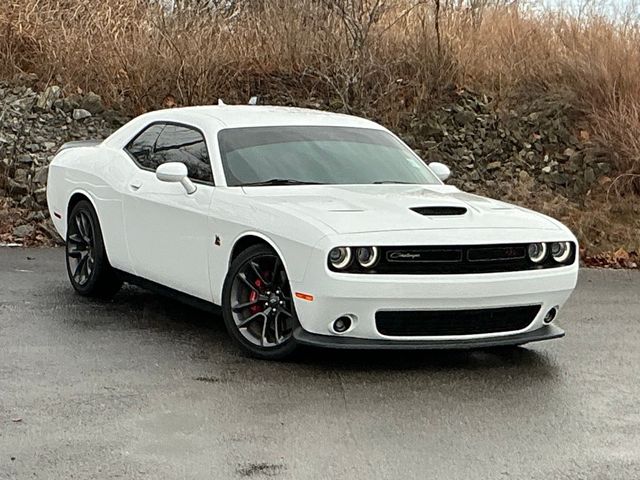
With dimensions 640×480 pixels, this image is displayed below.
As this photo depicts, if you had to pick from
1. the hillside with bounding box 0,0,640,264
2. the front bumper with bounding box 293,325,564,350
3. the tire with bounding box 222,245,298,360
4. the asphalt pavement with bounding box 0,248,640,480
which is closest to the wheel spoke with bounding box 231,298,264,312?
the tire with bounding box 222,245,298,360

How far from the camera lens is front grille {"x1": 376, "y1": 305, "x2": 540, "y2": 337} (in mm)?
6020

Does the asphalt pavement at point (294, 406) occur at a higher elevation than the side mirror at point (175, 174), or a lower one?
lower

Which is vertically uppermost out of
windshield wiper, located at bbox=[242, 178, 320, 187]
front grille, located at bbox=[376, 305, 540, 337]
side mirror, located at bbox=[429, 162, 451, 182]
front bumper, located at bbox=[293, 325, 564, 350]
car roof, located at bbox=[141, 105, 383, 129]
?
car roof, located at bbox=[141, 105, 383, 129]

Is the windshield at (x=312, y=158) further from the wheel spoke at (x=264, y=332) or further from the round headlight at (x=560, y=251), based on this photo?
the round headlight at (x=560, y=251)

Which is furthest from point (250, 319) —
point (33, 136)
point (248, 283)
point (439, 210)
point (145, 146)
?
point (33, 136)

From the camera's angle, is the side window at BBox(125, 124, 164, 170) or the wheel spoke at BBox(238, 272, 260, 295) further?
the side window at BBox(125, 124, 164, 170)

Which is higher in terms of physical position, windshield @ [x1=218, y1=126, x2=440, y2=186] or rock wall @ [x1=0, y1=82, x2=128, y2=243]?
windshield @ [x1=218, y1=126, x2=440, y2=186]

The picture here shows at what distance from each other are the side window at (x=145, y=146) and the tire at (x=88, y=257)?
56 centimetres

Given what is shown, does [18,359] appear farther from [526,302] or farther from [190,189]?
[526,302]

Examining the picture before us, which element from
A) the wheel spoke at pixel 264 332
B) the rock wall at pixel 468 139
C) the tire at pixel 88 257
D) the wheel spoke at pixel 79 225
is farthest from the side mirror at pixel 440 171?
the rock wall at pixel 468 139

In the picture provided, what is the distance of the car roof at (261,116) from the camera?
Result: 752 cm

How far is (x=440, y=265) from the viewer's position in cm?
601

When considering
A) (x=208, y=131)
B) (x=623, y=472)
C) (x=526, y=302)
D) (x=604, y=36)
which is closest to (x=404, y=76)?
(x=604, y=36)

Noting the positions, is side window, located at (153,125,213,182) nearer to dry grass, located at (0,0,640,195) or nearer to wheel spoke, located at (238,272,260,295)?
wheel spoke, located at (238,272,260,295)
